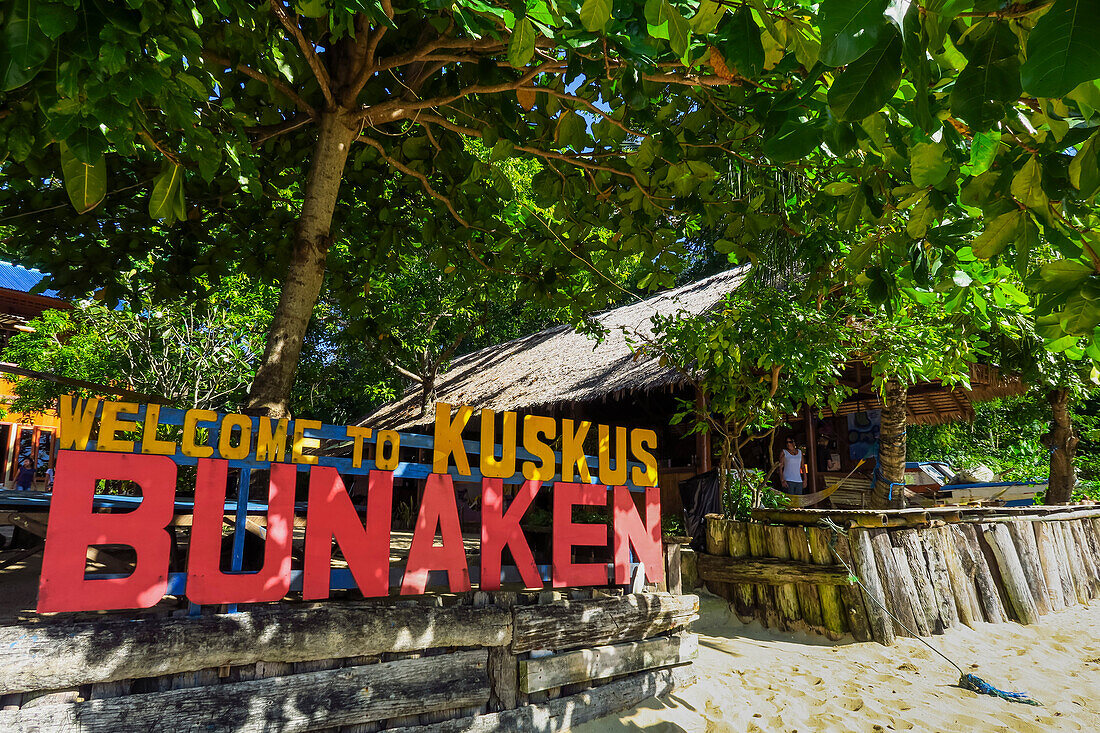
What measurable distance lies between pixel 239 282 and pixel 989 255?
11.2 metres

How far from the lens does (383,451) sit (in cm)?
317

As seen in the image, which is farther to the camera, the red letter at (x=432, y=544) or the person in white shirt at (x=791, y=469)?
the person in white shirt at (x=791, y=469)

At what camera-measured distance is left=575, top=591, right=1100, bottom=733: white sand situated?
12.0 feet

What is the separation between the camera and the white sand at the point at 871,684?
3646 mm

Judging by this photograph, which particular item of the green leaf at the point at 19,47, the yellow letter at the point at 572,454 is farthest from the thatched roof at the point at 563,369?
the green leaf at the point at 19,47

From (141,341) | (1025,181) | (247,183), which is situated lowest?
(1025,181)

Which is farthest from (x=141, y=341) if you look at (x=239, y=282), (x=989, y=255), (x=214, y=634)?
→ (x=989, y=255)

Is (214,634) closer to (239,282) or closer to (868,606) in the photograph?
(868,606)

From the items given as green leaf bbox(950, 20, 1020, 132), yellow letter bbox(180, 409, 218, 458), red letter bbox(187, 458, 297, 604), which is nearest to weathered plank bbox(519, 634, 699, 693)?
red letter bbox(187, 458, 297, 604)

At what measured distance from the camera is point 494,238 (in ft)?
15.6

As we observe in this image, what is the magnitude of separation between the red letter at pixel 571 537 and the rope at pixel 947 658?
2430mm

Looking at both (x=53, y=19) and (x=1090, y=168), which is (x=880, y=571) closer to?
(x=1090, y=168)

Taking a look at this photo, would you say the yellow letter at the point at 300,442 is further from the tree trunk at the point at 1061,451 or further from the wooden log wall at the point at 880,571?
the tree trunk at the point at 1061,451

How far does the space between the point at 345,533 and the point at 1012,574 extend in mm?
6367
